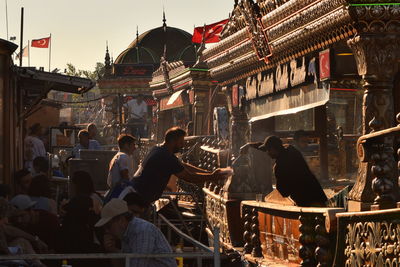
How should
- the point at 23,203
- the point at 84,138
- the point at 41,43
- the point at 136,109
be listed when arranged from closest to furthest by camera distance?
the point at 23,203, the point at 84,138, the point at 136,109, the point at 41,43

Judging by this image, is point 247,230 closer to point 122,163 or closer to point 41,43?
point 122,163

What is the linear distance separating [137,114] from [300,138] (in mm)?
28847

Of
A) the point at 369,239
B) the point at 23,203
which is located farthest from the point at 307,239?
the point at 23,203

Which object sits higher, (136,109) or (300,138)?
(136,109)

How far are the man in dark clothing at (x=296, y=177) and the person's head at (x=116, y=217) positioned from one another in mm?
4216

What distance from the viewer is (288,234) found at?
1063 cm

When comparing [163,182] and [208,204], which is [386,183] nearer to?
[163,182]

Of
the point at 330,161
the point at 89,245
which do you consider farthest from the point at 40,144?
the point at 89,245

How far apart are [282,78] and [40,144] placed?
A: 515cm

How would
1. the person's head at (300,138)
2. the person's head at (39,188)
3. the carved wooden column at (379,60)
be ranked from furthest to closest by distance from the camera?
the person's head at (300,138)
the person's head at (39,188)
the carved wooden column at (379,60)

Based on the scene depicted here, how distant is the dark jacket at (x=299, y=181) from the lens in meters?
10.5

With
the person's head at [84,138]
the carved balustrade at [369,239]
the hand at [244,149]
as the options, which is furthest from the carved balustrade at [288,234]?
the person's head at [84,138]

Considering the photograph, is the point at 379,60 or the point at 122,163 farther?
the point at 122,163

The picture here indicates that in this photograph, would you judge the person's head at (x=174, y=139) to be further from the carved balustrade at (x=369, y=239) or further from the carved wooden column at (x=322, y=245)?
the carved balustrade at (x=369, y=239)
